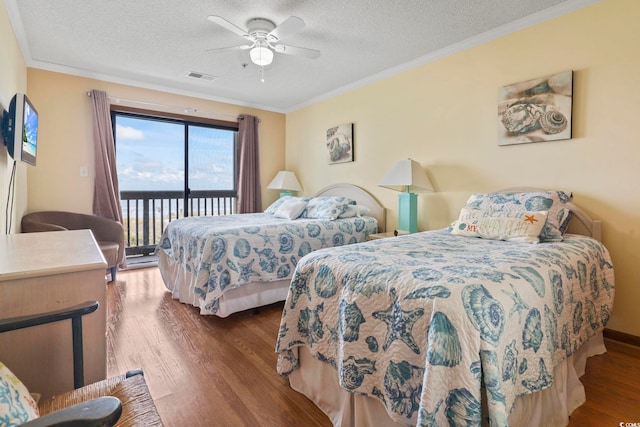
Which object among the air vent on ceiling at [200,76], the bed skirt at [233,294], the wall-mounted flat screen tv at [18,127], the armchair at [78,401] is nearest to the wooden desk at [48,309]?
the armchair at [78,401]

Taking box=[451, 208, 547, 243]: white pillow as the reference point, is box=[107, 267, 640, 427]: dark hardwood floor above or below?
below

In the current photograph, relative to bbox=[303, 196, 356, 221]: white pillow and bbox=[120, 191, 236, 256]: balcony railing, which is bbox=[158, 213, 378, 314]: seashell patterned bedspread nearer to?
bbox=[303, 196, 356, 221]: white pillow

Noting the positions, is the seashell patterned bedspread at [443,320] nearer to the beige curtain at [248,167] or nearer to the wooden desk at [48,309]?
the wooden desk at [48,309]

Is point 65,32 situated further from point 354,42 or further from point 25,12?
point 354,42

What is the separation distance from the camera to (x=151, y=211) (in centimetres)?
475

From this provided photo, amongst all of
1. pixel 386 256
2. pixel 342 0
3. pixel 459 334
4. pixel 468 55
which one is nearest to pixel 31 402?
pixel 459 334

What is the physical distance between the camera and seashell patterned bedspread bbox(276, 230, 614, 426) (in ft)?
3.36

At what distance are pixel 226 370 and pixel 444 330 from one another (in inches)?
55.8

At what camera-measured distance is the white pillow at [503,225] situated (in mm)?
2047

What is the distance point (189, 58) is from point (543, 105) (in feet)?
10.7

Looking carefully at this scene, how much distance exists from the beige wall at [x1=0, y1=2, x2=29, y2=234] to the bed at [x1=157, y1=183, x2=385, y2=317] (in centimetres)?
124

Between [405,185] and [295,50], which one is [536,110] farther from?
[295,50]

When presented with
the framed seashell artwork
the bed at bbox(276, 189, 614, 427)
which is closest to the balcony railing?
the bed at bbox(276, 189, 614, 427)

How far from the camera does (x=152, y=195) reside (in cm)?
466
